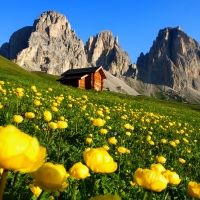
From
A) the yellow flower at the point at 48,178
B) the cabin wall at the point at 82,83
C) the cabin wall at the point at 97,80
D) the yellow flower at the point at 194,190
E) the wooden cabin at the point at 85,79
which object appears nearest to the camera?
the yellow flower at the point at 48,178

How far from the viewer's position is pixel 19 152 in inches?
41.8

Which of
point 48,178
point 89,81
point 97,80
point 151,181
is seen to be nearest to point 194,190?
point 151,181

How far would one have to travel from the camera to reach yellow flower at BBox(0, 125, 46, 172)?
1040 mm

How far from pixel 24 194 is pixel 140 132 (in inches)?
291

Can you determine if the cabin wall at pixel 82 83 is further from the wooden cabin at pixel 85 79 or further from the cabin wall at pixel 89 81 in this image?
the cabin wall at pixel 89 81

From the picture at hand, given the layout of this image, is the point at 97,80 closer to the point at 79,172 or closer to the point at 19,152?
the point at 79,172

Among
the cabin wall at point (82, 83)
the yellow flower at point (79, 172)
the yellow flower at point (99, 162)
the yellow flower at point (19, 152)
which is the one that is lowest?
the yellow flower at point (79, 172)

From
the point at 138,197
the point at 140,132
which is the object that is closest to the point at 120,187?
the point at 138,197

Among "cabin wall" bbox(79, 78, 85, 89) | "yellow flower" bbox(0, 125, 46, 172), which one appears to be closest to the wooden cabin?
"cabin wall" bbox(79, 78, 85, 89)

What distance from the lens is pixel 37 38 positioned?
196 metres

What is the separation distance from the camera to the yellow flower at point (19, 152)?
104cm

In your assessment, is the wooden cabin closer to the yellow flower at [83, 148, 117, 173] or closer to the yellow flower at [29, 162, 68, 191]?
the yellow flower at [83, 148, 117, 173]

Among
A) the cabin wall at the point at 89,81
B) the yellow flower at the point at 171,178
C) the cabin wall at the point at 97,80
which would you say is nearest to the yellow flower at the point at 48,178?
the yellow flower at the point at 171,178

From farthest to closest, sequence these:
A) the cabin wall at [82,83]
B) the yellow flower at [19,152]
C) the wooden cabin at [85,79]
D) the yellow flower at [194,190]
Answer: the wooden cabin at [85,79]
the cabin wall at [82,83]
the yellow flower at [194,190]
the yellow flower at [19,152]
